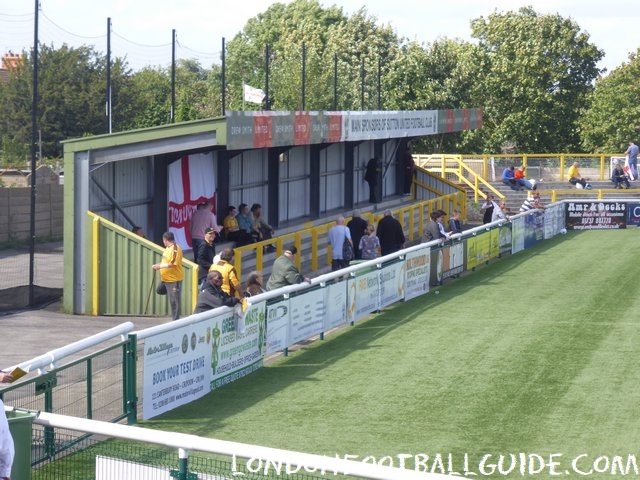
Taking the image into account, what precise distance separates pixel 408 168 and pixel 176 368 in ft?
90.9

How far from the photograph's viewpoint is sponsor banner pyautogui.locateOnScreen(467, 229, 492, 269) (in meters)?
26.7

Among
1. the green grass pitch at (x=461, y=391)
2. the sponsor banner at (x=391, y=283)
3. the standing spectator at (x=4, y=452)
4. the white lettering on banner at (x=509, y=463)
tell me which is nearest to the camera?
the standing spectator at (x=4, y=452)

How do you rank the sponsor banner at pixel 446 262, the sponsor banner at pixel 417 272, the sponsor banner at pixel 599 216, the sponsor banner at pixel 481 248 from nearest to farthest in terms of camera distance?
1. the sponsor banner at pixel 417 272
2. the sponsor banner at pixel 446 262
3. the sponsor banner at pixel 481 248
4. the sponsor banner at pixel 599 216

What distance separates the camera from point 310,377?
1516cm

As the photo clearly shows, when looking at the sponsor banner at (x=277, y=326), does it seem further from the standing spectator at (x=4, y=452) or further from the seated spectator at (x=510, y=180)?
the seated spectator at (x=510, y=180)

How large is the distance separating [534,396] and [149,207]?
38.8 ft

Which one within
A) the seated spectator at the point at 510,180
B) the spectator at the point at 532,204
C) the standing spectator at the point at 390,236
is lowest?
the standing spectator at the point at 390,236

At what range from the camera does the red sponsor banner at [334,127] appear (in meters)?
27.3

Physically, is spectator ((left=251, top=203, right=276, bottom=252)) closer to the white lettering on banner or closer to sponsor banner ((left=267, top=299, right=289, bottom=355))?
sponsor banner ((left=267, top=299, right=289, bottom=355))

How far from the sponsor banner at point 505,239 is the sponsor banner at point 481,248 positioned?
1.06 ft

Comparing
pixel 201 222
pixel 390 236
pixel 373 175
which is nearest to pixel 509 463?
pixel 201 222

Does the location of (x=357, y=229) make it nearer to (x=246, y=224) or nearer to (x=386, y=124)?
(x=246, y=224)

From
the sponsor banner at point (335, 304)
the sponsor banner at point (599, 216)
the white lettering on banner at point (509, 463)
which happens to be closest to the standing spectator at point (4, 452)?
the white lettering on banner at point (509, 463)

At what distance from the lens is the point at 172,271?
18.7m
